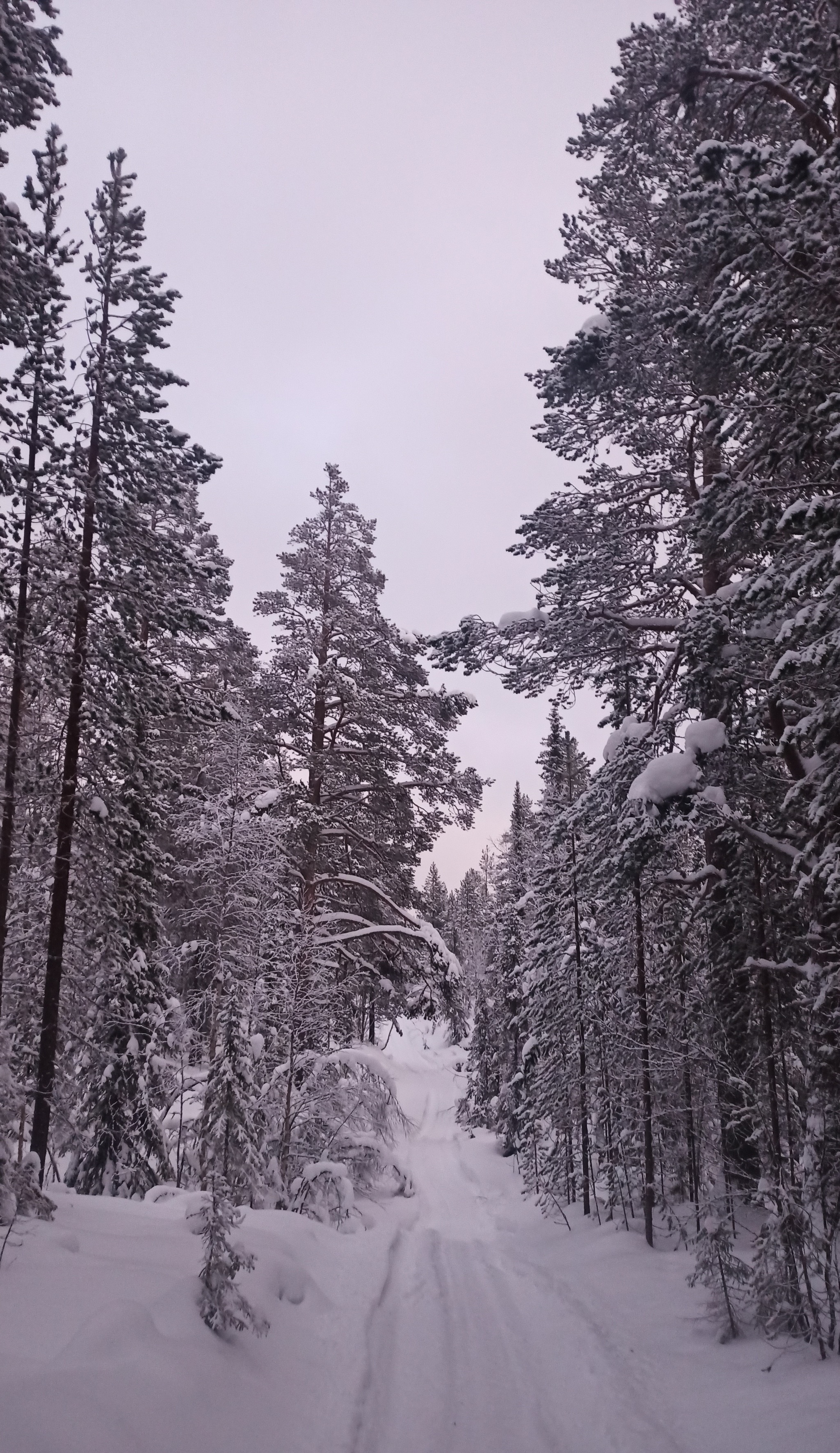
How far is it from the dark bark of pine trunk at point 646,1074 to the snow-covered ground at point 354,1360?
1.00m

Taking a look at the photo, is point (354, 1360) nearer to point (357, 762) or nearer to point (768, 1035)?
point (768, 1035)

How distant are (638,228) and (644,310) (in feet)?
6.79

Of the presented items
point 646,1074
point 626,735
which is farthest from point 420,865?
point 626,735

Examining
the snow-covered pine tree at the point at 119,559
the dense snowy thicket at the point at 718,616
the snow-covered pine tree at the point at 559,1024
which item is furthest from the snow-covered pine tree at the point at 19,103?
the snow-covered pine tree at the point at 559,1024

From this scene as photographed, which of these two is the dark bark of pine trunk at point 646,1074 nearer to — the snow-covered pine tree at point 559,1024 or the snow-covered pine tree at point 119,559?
the snow-covered pine tree at point 559,1024

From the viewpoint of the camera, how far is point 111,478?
10.3 meters

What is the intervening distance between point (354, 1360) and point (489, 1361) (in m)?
1.54

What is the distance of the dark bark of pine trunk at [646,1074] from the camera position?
1216 centimetres

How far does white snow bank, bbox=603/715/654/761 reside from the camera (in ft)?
31.7

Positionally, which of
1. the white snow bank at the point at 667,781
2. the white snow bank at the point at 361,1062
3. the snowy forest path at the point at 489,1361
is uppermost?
the white snow bank at the point at 667,781

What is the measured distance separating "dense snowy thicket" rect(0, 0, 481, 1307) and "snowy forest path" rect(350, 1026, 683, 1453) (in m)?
1.68

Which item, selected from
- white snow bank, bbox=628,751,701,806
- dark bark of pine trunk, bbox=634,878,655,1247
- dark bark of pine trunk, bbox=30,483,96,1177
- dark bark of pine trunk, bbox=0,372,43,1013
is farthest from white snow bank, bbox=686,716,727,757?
dark bark of pine trunk, bbox=0,372,43,1013

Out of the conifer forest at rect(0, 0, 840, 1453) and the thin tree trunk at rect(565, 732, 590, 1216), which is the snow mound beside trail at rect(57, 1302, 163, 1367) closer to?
the conifer forest at rect(0, 0, 840, 1453)

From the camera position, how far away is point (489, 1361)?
26.2 feet
